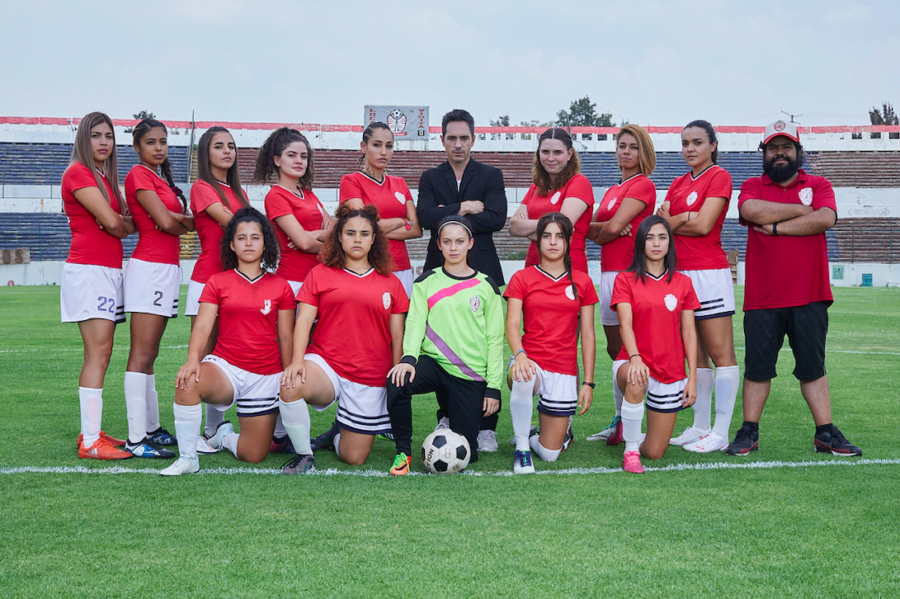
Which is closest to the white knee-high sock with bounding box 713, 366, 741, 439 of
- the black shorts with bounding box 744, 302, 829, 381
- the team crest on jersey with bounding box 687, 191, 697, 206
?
the black shorts with bounding box 744, 302, 829, 381

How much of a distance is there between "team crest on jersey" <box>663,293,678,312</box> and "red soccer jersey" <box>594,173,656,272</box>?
1.81ft

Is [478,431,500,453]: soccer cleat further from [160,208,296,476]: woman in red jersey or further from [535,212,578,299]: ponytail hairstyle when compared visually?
[160,208,296,476]: woman in red jersey

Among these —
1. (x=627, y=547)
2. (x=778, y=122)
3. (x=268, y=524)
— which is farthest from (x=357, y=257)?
(x=778, y=122)

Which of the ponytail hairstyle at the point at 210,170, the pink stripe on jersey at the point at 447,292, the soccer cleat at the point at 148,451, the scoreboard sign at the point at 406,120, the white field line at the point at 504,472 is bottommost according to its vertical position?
the white field line at the point at 504,472

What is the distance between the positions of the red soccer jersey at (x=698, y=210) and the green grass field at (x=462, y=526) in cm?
122

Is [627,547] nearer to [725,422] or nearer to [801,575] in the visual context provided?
[801,575]

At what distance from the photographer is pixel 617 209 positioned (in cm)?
516

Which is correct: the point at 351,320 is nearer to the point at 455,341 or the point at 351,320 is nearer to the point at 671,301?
the point at 455,341

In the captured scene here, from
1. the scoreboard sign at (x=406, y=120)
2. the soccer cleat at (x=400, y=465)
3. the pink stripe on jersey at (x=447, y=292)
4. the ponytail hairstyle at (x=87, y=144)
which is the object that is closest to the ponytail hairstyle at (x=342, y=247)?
the pink stripe on jersey at (x=447, y=292)

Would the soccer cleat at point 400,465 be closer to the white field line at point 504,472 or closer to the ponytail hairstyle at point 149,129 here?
the white field line at point 504,472

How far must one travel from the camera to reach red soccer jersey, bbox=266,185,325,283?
4941 mm

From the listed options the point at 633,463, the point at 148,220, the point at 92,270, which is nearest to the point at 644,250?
the point at 633,463

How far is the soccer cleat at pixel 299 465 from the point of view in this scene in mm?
4293

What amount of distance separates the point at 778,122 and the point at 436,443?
3.00 m
